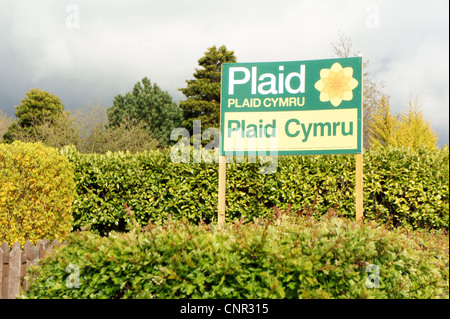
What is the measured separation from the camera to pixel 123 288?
3.22m

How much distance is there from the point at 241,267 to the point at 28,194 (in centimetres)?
487

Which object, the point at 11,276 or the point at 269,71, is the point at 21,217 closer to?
the point at 11,276

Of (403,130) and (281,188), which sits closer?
(281,188)

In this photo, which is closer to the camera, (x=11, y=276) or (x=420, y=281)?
(x=420, y=281)

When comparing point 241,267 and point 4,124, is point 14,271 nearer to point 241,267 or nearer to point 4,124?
point 241,267

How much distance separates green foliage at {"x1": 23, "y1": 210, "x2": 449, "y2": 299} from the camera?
2988 mm

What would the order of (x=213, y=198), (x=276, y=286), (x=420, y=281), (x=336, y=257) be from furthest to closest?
(x=213, y=198) → (x=420, y=281) → (x=336, y=257) → (x=276, y=286)

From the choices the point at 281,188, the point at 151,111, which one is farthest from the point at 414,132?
the point at 151,111

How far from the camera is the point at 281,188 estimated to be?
7914 millimetres

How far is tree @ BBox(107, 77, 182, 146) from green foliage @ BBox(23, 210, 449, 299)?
28153mm

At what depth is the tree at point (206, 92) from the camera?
92.0 ft

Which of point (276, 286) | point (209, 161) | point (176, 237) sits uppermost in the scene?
point (209, 161)

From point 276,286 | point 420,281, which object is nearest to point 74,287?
point 276,286
